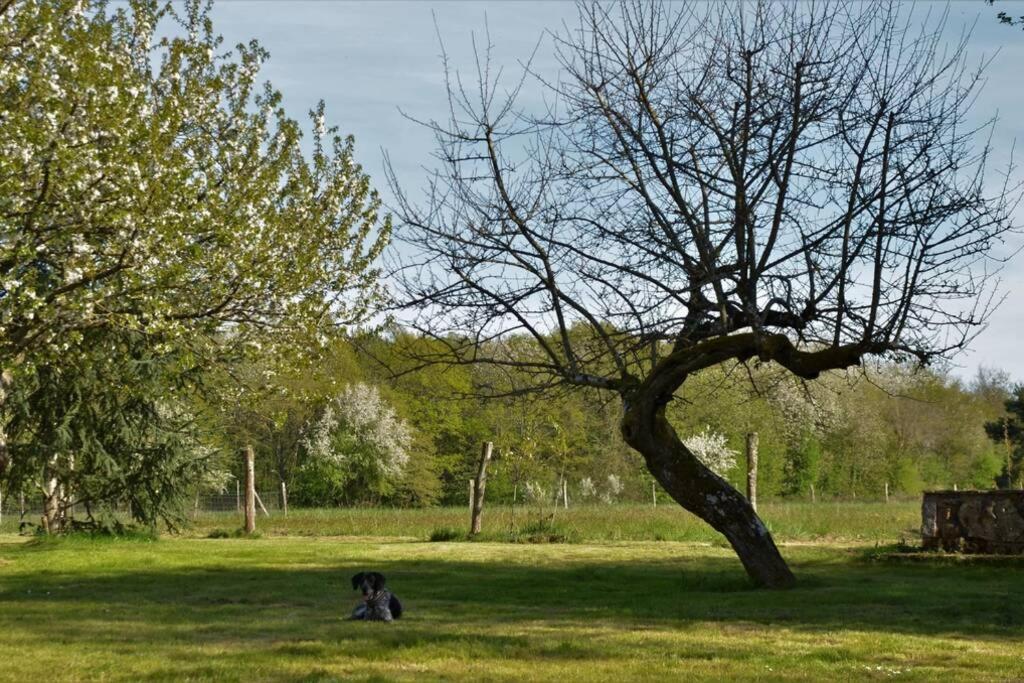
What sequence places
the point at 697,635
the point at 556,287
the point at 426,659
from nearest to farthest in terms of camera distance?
the point at 426,659
the point at 697,635
the point at 556,287

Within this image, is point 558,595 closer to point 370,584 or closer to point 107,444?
point 370,584

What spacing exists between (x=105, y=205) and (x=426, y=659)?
24.0ft

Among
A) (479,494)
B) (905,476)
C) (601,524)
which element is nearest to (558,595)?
(479,494)

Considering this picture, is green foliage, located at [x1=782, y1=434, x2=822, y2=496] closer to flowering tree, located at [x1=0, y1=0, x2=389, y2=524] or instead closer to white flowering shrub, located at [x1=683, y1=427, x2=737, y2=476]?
white flowering shrub, located at [x1=683, y1=427, x2=737, y2=476]

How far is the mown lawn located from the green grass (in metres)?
4.48

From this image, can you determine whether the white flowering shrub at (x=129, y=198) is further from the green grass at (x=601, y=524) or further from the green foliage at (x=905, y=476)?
the green foliage at (x=905, y=476)

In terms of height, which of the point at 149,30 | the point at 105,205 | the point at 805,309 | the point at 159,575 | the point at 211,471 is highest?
the point at 149,30

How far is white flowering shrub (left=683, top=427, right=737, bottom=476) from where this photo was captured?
153 feet

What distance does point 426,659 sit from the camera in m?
8.34

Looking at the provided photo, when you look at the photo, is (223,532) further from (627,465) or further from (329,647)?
(627,465)

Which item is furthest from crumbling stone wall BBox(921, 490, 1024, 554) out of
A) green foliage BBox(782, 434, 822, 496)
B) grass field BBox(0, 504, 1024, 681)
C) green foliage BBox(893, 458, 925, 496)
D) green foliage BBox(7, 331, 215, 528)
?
green foliage BBox(893, 458, 925, 496)

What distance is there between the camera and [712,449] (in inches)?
1869

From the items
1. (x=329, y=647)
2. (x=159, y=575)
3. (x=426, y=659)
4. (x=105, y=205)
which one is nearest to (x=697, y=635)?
(x=426, y=659)

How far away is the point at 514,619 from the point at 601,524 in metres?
15.3
